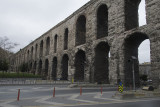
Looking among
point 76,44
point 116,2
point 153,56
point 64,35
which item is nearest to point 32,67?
point 64,35

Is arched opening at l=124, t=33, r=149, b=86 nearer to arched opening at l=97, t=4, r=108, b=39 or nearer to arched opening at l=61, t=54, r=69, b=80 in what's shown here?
arched opening at l=97, t=4, r=108, b=39

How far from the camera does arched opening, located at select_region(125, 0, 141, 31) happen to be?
20062mm

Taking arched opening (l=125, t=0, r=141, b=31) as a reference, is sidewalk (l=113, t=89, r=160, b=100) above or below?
below

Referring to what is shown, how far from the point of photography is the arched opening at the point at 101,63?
917 inches

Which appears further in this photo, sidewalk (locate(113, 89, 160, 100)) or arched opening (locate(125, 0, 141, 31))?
arched opening (locate(125, 0, 141, 31))

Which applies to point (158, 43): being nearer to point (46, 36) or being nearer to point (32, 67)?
point (46, 36)

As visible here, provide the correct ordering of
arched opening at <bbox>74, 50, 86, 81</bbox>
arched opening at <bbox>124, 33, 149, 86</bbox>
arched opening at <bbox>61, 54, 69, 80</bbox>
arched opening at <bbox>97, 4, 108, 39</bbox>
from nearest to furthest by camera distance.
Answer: arched opening at <bbox>124, 33, 149, 86</bbox>
arched opening at <bbox>97, 4, 108, 39</bbox>
arched opening at <bbox>74, 50, 86, 81</bbox>
arched opening at <bbox>61, 54, 69, 80</bbox>

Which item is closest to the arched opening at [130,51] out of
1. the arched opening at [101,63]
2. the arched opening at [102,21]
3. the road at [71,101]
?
the arched opening at [101,63]

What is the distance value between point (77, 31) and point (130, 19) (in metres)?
11.6

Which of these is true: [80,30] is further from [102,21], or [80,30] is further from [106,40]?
[106,40]

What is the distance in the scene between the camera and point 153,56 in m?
15.7

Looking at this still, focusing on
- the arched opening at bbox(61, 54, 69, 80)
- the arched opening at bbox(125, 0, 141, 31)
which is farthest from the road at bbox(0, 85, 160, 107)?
the arched opening at bbox(61, 54, 69, 80)

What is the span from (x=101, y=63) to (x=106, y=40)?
14.2 feet

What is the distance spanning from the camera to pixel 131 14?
20.8 m
